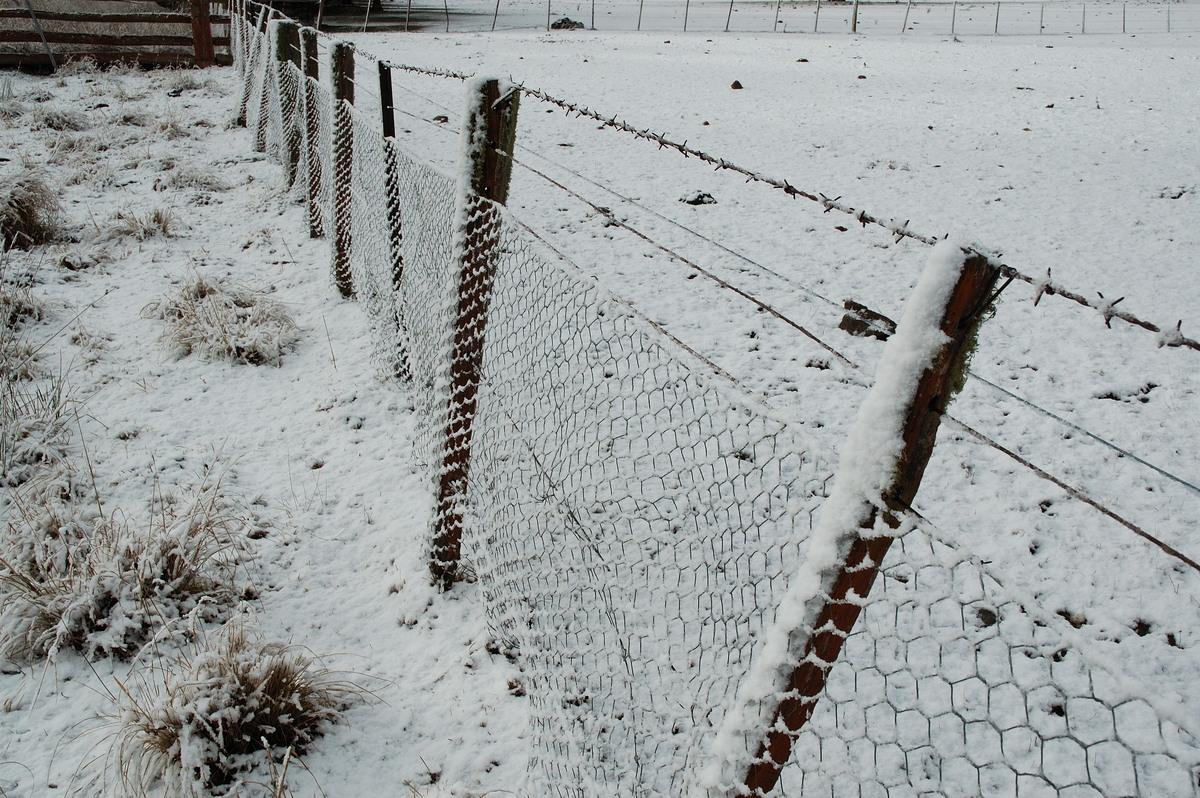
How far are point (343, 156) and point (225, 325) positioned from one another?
128 centimetres

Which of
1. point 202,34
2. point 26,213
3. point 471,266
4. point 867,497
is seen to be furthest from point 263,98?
point 867,497

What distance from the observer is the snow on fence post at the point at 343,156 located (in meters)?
4.19

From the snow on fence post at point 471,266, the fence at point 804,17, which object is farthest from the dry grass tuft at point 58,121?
the fence at point 804,17

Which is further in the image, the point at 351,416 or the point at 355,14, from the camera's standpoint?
the point at 355,14

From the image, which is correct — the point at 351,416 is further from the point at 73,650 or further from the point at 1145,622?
the point at 1145,622

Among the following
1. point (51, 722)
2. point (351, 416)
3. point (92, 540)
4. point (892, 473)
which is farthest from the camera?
point (351, 416)

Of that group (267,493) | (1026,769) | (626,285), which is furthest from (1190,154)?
(267,493)

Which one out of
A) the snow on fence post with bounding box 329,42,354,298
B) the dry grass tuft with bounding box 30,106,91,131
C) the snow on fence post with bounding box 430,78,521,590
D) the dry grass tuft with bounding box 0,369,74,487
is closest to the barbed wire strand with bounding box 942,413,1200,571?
the snow on fence post with bounding box 430,78,521,590

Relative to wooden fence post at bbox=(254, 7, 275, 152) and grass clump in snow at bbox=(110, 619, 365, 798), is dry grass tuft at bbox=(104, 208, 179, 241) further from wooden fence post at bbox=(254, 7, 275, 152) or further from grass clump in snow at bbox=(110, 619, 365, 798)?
grass clump in snow at bbox=(110, 619, 365, 798)

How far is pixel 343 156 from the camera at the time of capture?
4.49 m

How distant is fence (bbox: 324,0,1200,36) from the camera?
24.9 m

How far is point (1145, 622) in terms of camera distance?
249cm

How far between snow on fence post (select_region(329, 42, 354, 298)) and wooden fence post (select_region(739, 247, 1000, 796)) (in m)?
4.12

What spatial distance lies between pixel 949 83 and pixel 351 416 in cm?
1298
